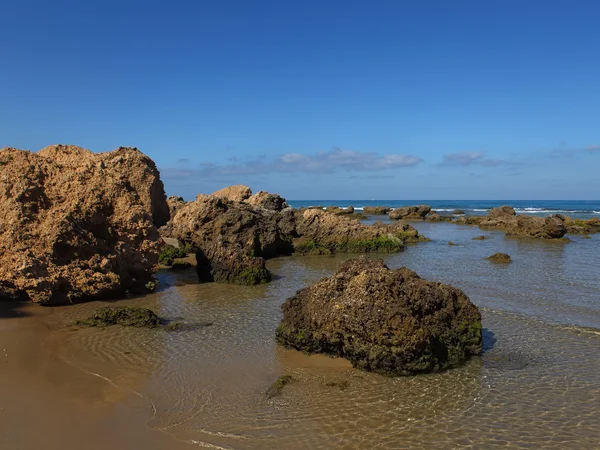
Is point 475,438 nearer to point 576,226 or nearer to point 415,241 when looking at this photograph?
point 415,241

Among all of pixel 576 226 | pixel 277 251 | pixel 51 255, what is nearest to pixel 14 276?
pixel 51 255

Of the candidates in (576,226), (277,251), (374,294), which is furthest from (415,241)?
(374,294)

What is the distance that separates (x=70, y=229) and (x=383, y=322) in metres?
7.91

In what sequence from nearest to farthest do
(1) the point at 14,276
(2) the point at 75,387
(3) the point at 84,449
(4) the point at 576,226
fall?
(3) the point at 84,449 → (2) the point at 75,387 → (1) the point at 14,276 → (4) the point at 576,226

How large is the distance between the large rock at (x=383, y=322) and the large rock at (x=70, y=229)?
17.7ft

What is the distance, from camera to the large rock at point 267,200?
2873 centimetres

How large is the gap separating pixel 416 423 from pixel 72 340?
20.5 ft

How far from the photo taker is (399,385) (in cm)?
683

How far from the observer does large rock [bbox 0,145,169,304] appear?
10.6 metres

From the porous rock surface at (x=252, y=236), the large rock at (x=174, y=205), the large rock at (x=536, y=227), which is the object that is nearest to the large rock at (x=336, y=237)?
the porous rock surface at (x=252, y=236)

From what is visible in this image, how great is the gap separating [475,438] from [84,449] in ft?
14.4

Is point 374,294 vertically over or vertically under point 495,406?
over

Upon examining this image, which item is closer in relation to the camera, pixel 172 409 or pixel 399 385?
pixel 172 409

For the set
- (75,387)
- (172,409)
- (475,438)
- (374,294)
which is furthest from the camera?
(374,294)
